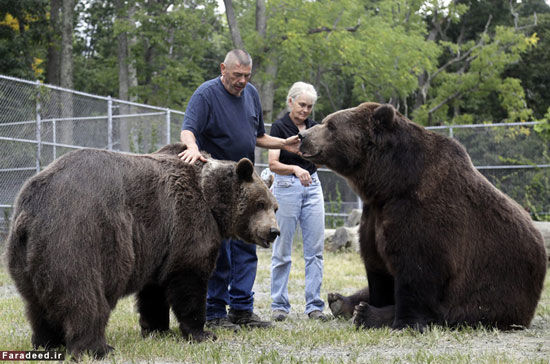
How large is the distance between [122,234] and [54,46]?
22589mm

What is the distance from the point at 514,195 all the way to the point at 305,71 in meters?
13.3

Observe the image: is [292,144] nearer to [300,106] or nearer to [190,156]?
[300,106]

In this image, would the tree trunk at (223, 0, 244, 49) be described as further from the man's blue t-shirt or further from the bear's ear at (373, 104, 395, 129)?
the bear's ear at (373, 104, 395, 129)

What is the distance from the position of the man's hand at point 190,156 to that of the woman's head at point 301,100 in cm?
186

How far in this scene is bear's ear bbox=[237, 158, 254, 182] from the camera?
5.77 m

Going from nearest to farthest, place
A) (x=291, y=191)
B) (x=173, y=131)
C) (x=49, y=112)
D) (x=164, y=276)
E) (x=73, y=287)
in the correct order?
Answer: (x=73, y=287) → (x=164, y=276) → (x=291, y=191) → (x=49, y=112) → (x=173, y=131)

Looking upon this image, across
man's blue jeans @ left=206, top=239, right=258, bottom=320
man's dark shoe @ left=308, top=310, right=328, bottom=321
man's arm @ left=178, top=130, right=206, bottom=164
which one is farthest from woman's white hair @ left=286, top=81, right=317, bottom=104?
man's dark shoe @ left=308, top=310, right=328, bottom=321

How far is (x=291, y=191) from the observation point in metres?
7.54

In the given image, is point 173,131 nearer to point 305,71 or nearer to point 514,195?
point 514,195

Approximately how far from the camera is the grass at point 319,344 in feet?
15.7

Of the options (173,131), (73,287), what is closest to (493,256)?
(73,287)

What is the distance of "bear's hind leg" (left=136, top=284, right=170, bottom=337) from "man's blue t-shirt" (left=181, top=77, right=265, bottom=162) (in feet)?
5.07

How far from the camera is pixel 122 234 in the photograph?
16.0ft

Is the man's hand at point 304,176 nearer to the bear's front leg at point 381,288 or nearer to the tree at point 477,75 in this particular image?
the bear's front leg at point 381,288
